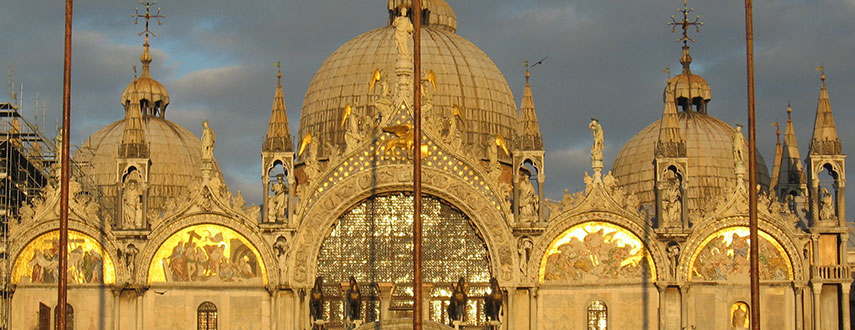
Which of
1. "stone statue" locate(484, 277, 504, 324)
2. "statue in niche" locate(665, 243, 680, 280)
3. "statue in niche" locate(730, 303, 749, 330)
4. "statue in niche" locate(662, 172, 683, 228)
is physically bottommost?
"statue in niche" locate(730, 303, 749, 330)

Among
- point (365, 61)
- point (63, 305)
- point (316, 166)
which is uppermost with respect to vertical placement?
point (365, 61)

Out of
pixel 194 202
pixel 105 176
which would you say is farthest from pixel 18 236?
pixel 105 176

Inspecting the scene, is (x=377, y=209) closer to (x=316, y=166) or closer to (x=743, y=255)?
(x=316, y=166)

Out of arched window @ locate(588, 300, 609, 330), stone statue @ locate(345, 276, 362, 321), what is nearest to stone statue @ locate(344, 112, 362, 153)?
stone statue @ locate(345, 276, 362, 321)

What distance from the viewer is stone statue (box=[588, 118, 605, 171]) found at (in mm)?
58875

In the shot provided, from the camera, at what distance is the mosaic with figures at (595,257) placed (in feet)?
194

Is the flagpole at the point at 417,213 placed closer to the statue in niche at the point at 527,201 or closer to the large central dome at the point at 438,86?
the statue in niche at the point at 527,201

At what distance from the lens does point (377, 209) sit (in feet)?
196

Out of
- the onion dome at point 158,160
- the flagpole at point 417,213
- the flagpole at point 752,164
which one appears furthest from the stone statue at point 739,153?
the onion dome at point 158,160

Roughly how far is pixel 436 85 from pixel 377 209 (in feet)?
30.2

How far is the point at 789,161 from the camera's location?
71.0 metres

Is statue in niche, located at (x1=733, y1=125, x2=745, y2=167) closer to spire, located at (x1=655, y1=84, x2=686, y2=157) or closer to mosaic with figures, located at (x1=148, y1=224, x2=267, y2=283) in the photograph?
spire, located at (x1=655, y1=84, x2=686, y2=157)

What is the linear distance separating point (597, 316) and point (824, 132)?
10.6 m

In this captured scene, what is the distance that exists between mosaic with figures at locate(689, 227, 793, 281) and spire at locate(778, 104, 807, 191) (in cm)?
1087
